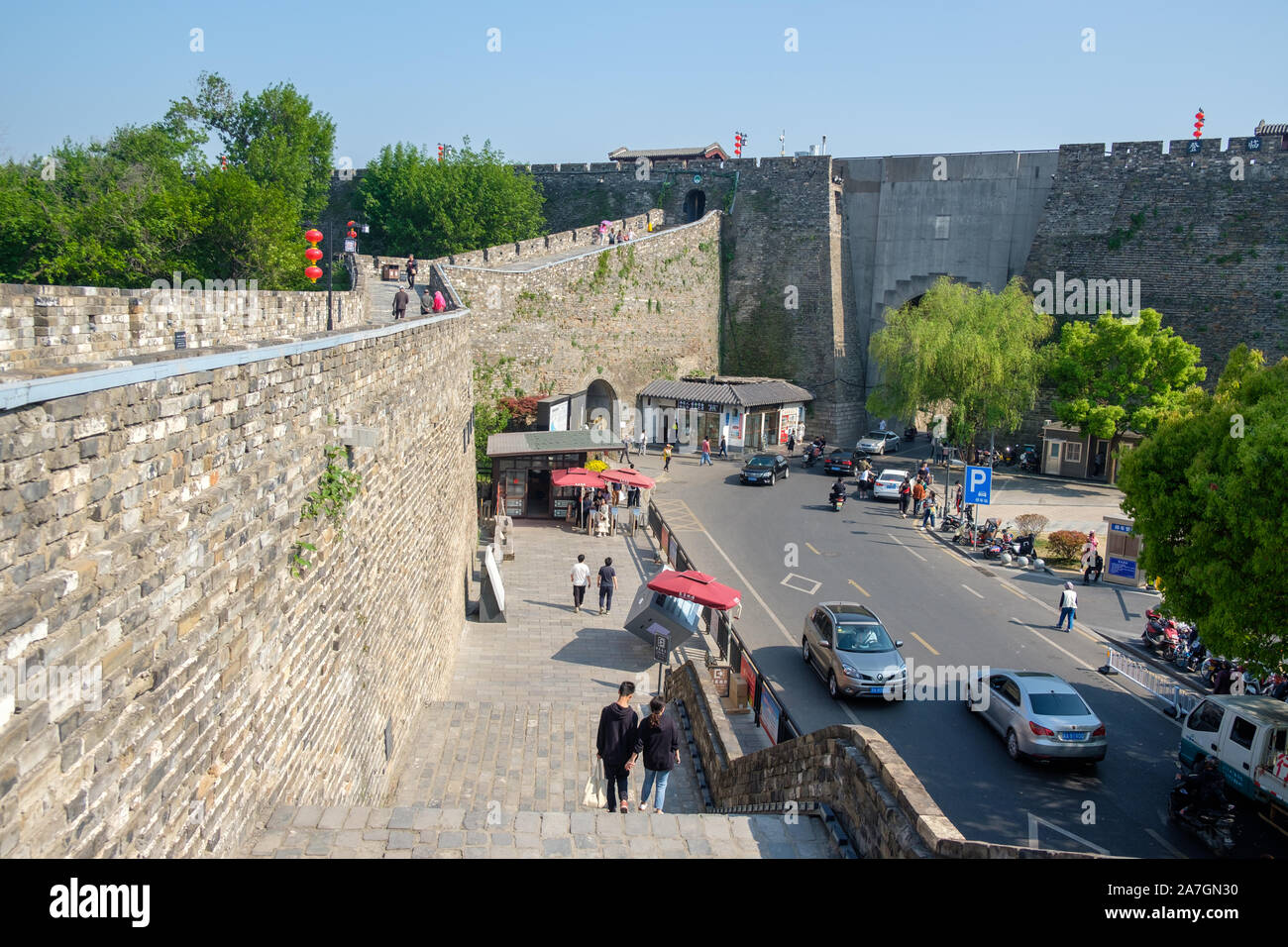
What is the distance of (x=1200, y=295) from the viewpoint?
3653cm

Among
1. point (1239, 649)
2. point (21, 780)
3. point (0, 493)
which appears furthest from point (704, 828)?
point (1239, 649)

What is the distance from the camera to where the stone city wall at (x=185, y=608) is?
11.6ft

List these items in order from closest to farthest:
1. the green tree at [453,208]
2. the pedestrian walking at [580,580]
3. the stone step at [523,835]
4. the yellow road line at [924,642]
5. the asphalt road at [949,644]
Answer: the stone step at [523,835]
the asphalt road at [949,644]
the yellow road line at [924,642]
the pedestrian walking at [580,580]
the green tree at [453,208]

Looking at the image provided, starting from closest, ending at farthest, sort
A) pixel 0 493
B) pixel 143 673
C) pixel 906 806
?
1. pixel 0 493
2. pixel 143 673
3. pixel 906 806

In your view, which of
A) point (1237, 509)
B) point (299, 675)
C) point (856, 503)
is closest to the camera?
point (299, 675)

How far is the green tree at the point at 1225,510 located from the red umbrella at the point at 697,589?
6.07m

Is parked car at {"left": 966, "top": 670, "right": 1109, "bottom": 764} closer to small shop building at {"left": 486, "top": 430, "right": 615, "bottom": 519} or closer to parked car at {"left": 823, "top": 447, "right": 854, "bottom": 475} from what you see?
small shop building at {"left": 486, "top": 430, "right": 615, "bottom": 519}

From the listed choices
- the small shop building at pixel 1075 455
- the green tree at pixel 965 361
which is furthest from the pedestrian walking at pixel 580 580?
the small shop building at pixel 1075 455

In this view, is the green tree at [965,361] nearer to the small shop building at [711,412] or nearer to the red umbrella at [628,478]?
the small shop building at [711,412]

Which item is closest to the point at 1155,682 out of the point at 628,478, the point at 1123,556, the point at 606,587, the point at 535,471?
the point at 1123,556

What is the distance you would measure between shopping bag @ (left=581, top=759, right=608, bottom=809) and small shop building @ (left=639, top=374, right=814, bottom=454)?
91.9 ft

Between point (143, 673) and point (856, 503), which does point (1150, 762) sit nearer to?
point (143, 673)

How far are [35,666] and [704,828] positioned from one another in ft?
16.2

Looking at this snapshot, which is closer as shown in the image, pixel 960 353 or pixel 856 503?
pixel 856 503
